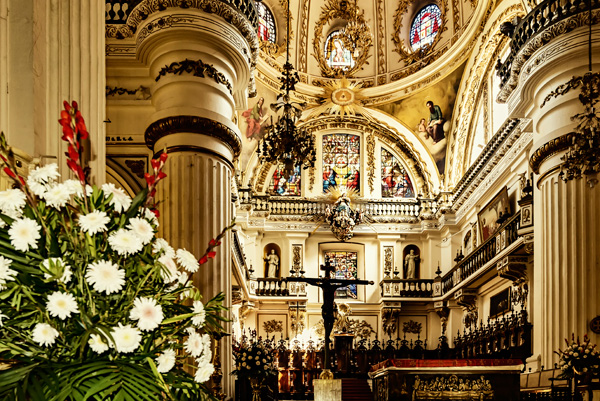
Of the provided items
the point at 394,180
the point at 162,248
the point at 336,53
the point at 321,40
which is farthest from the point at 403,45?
the point at 162,248

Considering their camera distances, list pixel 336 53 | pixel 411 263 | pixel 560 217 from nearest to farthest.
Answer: pixel 560 217 → pixel 411 263 → pixel 336 53

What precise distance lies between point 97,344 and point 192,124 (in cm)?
807

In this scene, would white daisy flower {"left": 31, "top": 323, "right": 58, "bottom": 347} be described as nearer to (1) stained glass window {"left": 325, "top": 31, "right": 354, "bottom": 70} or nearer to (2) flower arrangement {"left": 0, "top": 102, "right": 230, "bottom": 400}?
(2) flower arrangement {"left": 0, "top": 102, "right": 230, "bottom": 400}

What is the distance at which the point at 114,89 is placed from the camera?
10922 millimetres

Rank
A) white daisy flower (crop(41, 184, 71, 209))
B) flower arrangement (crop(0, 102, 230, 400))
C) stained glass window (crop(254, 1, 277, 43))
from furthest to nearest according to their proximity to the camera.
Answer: stained glass window (crop(254, 1, 277, 43)) → white daisy flower (crop(41, 184, 71, 209)) → flower arrangement (crop(0, 102, 230, 400))

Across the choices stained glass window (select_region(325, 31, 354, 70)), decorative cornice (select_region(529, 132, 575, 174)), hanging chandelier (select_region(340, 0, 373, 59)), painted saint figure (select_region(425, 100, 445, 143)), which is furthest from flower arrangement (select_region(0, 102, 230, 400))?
stained glass window (select_region(325, 31, 354, 70))

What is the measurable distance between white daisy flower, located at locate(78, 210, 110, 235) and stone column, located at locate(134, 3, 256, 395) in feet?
24.4

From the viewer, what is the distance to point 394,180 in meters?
28.0

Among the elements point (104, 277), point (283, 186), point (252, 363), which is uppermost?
point (283, 186)

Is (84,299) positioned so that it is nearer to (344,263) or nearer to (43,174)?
(43,174)

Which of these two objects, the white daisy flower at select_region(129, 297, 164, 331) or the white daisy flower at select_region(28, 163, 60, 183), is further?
the white daisy flower at select_region(28, 163, 60, 183)

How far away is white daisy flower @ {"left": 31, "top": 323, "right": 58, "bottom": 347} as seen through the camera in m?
2.31

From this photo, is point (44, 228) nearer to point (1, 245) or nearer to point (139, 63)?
point (1, 245)

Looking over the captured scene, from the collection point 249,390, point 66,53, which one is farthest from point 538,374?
point 66,53
